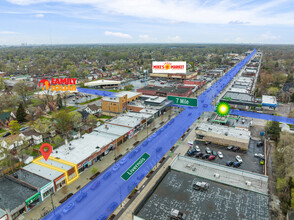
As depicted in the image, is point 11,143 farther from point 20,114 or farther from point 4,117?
point 4,117

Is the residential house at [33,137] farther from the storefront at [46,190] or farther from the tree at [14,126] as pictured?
the storefront at [46,190]

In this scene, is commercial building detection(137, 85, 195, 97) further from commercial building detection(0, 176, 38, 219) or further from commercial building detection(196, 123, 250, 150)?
commercial building detection(0, 176, 38, 219)

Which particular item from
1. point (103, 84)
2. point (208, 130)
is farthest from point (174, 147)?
point (103, 84)

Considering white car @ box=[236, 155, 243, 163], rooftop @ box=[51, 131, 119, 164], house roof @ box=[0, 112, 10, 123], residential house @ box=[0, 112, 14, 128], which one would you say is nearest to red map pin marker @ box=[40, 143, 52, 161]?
rooftop @ box=[51, 131, 119, 164]

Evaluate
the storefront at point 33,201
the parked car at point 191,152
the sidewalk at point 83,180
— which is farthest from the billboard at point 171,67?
the storefront at point 33,201

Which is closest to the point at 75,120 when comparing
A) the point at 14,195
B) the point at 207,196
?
the point at 14,195

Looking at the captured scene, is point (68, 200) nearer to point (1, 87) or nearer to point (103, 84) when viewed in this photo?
point (103, 84)
